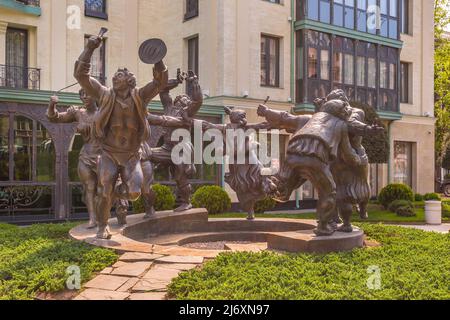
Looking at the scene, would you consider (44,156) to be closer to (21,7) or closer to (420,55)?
(21,7)

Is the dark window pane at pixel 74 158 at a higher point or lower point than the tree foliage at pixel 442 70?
lower

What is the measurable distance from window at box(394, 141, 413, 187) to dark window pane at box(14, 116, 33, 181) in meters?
17.1

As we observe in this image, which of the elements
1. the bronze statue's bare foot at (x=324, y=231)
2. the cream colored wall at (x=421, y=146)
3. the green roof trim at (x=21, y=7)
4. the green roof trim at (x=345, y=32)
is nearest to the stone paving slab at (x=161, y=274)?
the bronze statue's bare foot at (x=324, y=231)

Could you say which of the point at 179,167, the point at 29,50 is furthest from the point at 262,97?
the point at 179,167

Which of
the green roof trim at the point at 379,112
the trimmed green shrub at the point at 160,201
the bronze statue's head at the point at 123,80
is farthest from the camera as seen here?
the green roof trim at the point at 379,112

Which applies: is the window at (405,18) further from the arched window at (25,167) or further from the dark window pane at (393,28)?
the arched window at (25,167)

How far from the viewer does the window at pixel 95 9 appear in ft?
65.4

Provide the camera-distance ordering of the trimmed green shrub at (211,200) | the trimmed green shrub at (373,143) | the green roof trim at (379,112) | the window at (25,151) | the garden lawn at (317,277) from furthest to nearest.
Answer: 1. the green roof trim at (379,112)
2. the trimmed green shrub at (373,143)
3. the window at (25,151)
4. the trimmed green shrub at (211,200)
5. the garden lawn at (317,277)

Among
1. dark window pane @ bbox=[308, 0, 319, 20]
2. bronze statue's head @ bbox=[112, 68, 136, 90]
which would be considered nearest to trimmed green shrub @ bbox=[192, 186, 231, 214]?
bronze statue's head @ bbox=[112, 68, 136, 90]

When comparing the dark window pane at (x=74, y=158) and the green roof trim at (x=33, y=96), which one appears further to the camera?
the dark window pane at (x=74, y=158)

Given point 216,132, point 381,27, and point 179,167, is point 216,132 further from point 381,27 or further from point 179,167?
point 381,27

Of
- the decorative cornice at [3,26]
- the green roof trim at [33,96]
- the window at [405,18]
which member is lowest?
the green roof trim at [33,96]

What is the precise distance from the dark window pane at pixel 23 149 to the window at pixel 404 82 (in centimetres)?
1788
